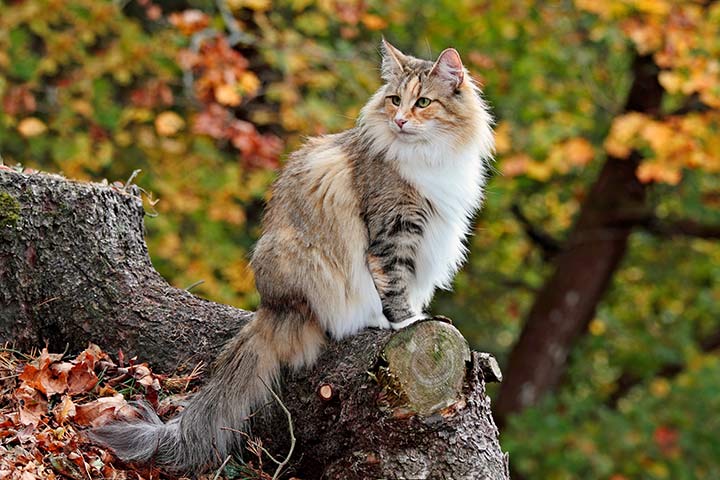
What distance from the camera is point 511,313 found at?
443 inches

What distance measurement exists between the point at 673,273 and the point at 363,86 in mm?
4833

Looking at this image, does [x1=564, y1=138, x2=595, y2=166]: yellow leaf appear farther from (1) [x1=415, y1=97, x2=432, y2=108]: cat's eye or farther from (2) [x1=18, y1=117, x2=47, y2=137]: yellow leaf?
(1) [x1=415, y1=97, x2=432, y2=108]: cat's eye

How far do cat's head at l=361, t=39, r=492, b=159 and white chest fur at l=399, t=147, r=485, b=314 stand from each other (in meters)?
0.10

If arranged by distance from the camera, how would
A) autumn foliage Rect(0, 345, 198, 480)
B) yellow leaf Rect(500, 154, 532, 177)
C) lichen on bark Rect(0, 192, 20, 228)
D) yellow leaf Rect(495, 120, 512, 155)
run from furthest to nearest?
1. yellow leaf Rect(500, 154, 532, 177)
2. yellow leaf Rect(495, 120, 512, 155)
3. lichen on bark Rect(0, 192, 20, 228)
4. autumn foliage Rect(0, 345, 198, 480)

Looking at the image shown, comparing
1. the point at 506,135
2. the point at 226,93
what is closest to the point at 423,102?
the point at 226,93

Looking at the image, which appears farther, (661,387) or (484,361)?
(661,387)

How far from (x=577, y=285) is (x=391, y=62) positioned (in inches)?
221

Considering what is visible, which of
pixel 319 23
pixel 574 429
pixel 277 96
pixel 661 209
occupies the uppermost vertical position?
pixel 319 23

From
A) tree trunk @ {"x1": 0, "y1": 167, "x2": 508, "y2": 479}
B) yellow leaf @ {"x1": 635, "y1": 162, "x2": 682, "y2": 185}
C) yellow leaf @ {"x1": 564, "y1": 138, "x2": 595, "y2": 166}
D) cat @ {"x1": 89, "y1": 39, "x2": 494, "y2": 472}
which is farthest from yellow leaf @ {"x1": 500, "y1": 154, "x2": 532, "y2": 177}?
tree trunk @ {"x1": 0, "y1": 167, "x2": 508, "y2": 479}

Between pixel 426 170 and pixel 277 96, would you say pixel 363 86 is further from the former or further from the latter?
pixel 426 170

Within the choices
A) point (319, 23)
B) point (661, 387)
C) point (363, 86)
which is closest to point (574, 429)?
point (661, 387)

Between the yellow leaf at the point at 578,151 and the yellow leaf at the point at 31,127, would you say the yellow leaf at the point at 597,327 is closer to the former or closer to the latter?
the yellow leaf at the point at 578,151

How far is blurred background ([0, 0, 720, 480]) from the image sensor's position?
7.63 metres

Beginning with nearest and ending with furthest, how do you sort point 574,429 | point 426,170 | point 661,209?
1. point 426,170
2. point 574,429
3. point 661,209
